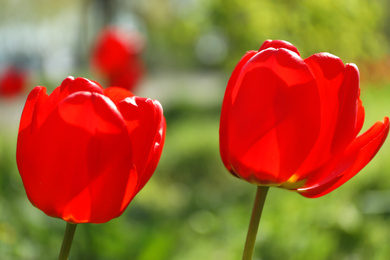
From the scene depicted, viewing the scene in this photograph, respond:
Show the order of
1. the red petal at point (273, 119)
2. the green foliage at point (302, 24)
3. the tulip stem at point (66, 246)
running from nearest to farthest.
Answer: the tulip stem at point (66, 246)
the red petal at point (273, 119)
the green foliage at point (302, 24)

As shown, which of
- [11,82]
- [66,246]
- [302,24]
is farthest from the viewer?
[11,82]

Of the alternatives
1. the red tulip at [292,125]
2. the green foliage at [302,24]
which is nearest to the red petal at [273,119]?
the red tulip at [292,125]

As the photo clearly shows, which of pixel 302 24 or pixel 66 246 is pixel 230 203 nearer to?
pixel 302 24

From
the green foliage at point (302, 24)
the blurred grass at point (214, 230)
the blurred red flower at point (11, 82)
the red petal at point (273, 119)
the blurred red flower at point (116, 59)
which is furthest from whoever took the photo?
the blurred red flower at point (11, 82)

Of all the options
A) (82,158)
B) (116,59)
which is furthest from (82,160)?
(116,59)

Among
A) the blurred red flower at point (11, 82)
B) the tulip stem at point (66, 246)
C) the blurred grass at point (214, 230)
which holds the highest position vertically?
the tulip stem at point (66, 246)

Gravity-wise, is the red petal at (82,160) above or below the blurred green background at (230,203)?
above

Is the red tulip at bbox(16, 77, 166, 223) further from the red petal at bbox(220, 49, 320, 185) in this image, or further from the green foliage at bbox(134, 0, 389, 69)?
the green foliage at bbox(134, 0, 389, 69)

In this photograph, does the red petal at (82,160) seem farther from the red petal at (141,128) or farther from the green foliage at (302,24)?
the green foliage at (302,24)

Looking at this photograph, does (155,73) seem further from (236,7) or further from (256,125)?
(256,125)
